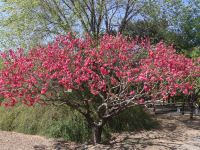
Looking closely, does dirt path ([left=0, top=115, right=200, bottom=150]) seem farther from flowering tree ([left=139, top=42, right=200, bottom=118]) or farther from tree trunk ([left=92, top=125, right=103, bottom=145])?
flowering tree ([left=139, top=42, right=200, bottom=118])

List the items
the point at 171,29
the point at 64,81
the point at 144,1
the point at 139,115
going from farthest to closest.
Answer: the point at 171,29 < the point at 144,1 < the point at 139,115 < the point at 64,81

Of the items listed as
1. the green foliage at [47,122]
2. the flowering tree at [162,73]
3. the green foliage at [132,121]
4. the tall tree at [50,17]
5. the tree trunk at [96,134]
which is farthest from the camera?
the tall tree at [50,17]

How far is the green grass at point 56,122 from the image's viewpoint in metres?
9.52

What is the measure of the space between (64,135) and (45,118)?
943 mm

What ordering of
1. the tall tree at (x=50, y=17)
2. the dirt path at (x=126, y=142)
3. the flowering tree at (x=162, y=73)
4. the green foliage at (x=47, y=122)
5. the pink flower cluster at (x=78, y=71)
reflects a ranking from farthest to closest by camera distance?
1. the tall tree at (x=50, y=17)
2. the green foliage at (x=47, y=122)
3. the dirt path at (x=126, y=142)
4. the flowering tree at (x=162, y=73)
5. the pink flower cluster at (x=78, y=71)

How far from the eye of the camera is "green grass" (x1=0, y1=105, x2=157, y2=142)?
9516mm

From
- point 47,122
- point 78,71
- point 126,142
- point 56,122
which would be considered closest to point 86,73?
point 78,71

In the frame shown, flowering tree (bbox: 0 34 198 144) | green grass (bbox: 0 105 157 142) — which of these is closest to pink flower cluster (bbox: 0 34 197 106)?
flowering tree (bbox: 0 34 198 144)

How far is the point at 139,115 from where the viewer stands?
11805 mm

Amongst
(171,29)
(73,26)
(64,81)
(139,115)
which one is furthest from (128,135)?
(171,29)

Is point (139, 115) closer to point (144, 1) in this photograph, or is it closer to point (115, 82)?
point (115, 82)

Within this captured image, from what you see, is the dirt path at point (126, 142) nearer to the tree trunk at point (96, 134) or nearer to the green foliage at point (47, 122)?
the tree trunk at point (96, 134)

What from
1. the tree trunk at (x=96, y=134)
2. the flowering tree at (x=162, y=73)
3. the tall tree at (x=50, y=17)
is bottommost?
the tree trunk at (x=96, y=134)

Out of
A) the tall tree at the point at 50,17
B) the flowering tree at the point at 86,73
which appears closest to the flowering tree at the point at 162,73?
the flowering tree at the point at 86,73
